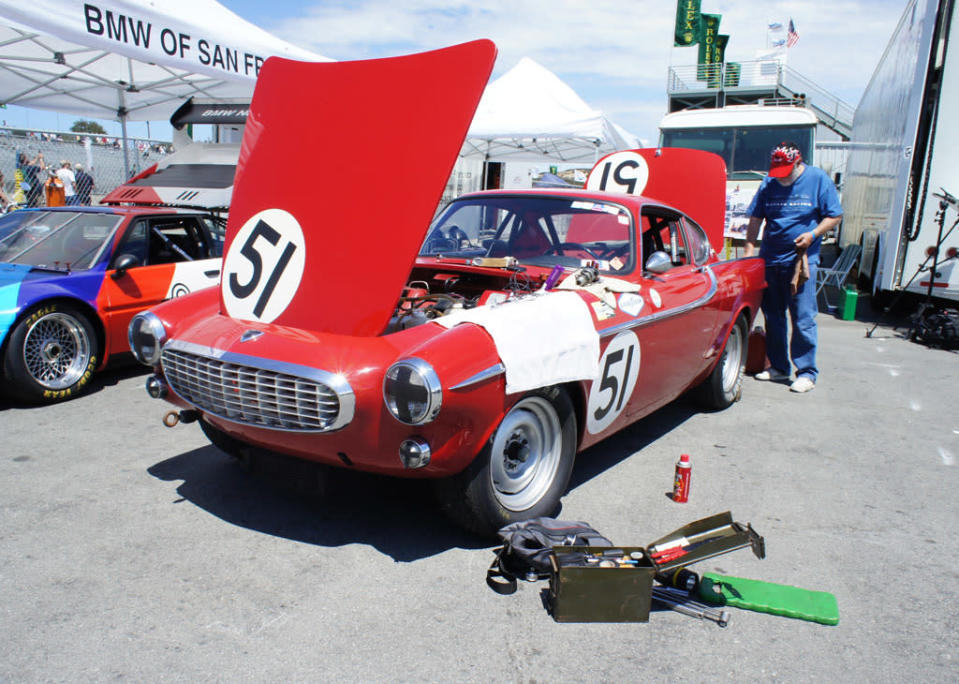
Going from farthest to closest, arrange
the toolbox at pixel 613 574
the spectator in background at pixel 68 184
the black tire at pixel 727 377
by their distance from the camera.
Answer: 1. the spectator in background at pixel 68 184
2. the black tire at pixel 727 377
3. the toolbox at pixel 613 574

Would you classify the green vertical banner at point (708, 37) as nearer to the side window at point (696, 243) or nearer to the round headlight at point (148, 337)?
the side window at point (696, 243)

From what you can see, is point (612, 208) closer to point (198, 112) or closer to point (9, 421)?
point (9, 421)

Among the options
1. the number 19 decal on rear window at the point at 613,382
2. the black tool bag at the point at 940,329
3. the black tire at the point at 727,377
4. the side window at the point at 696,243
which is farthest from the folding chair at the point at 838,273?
the number 19 decal on rear window at the point at 613,382

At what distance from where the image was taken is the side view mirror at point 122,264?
16.8ft

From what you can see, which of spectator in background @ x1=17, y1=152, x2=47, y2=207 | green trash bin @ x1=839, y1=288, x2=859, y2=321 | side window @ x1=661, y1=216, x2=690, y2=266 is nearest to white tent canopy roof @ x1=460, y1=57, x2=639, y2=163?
green trash bin @ x1=839, y1=288, x2=859, y2=321

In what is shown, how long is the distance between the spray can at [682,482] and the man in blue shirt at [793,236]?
2.86m

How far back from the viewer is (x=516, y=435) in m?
2.96

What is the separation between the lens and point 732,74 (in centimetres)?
2914

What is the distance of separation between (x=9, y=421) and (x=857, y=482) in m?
5.14

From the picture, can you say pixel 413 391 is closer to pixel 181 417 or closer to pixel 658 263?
pixel 181 417

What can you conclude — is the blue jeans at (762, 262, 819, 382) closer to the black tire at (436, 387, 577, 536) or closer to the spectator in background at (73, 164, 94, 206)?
the black tire at (436, 387, 577, 536)

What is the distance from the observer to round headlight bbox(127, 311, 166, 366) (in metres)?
3.27

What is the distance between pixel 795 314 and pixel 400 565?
14.5 feet

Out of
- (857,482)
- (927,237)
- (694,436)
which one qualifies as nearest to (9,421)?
(694,436)
